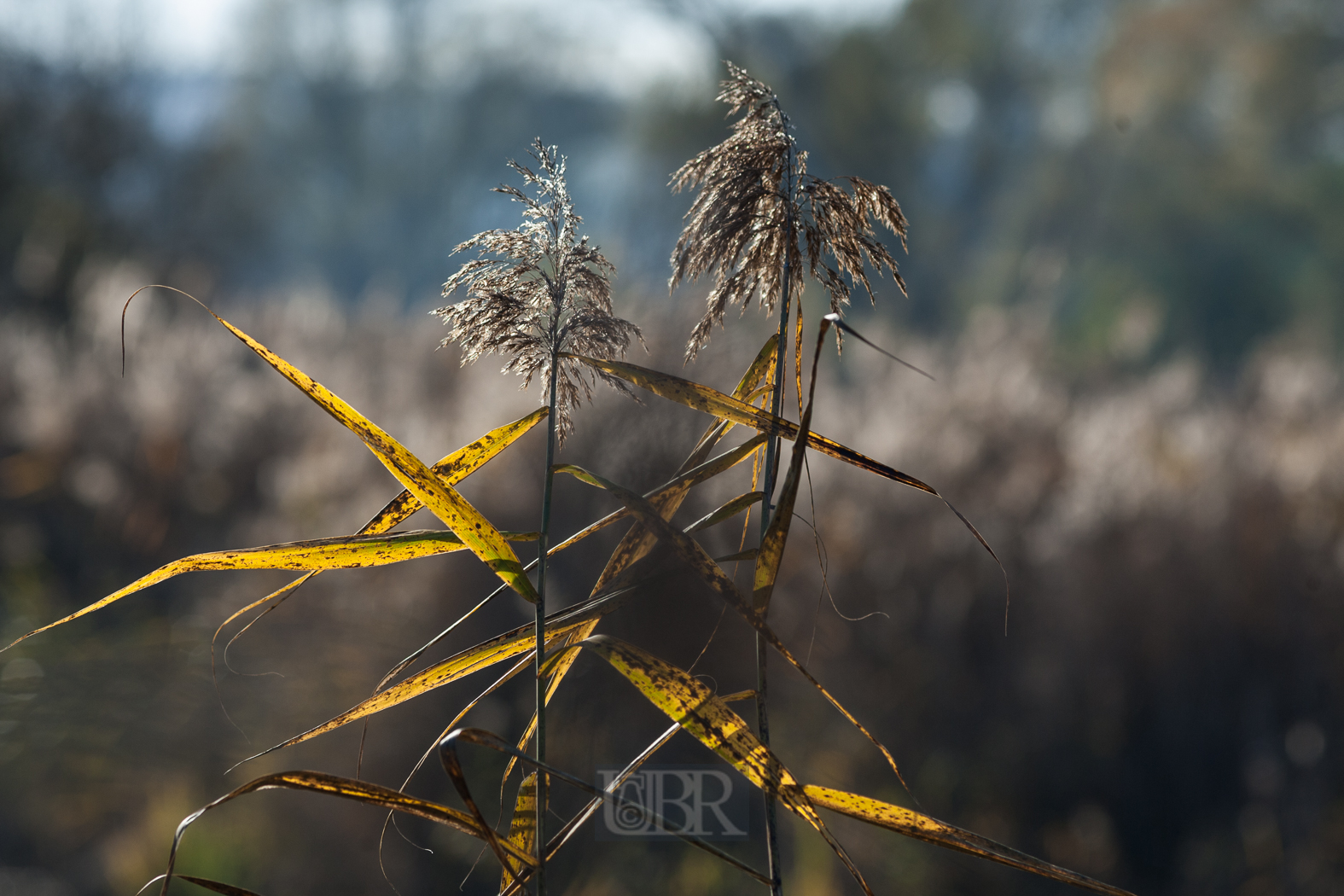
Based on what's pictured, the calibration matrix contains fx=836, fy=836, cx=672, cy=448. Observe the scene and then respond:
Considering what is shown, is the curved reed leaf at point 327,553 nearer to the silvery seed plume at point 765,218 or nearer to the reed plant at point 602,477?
the reed plant at point 602,477

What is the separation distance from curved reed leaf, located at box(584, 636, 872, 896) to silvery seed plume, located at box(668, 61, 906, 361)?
0.19 m

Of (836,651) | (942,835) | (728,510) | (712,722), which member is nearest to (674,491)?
(728,510)

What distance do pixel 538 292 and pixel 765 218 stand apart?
0.50 feet

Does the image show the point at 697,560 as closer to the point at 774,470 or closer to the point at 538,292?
the point at 774,470

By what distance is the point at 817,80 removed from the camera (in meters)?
13.6

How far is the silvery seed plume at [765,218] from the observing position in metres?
0.53

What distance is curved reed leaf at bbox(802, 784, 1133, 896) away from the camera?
423mm

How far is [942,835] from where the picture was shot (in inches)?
17.9

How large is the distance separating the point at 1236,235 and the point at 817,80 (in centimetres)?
654

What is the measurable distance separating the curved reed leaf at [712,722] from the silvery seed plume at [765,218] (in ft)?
0.62

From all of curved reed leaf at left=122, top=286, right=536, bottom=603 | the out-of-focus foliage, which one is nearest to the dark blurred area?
the out-of-focus foliage

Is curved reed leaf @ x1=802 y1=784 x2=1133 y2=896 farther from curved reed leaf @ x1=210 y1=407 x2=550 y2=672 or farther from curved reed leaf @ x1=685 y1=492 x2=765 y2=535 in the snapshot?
curved reed leaf @ x1=210 y1=407 x2=550 y2=672

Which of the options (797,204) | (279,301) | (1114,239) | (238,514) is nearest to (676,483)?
(797,204)

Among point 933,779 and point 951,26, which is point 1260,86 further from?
point 933,779
